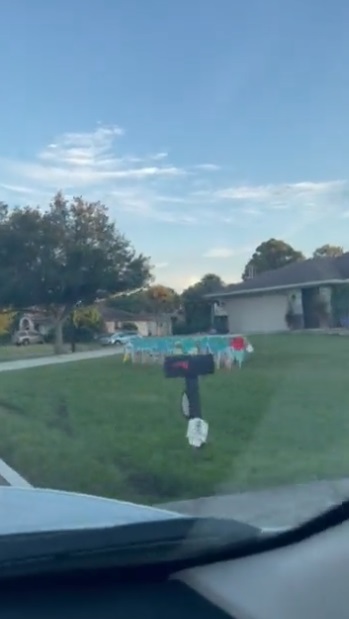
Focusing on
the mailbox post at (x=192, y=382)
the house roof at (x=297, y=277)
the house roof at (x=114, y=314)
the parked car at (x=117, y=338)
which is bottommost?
the mailbox post at (x=192, y=382)

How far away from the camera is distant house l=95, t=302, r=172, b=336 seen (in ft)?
48.4

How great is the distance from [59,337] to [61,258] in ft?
6.40

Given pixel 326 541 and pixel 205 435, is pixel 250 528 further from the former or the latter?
pixel 205 435

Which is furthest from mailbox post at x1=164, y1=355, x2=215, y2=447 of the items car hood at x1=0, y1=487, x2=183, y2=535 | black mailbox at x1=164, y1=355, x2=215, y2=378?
car hood at x1=0, y1=487, x2=183, y2=535

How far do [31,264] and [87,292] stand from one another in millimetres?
1315

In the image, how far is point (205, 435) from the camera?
11125 millimetres

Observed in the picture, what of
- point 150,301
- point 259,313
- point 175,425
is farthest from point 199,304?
point 150,301

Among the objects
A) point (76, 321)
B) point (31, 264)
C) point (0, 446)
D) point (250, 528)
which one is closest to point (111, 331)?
point (76, 321)

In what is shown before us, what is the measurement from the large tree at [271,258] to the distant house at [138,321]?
7.58 ft

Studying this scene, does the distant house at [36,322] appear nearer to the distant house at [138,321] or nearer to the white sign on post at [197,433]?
the distant house at [138,321]

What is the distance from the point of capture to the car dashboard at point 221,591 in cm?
182

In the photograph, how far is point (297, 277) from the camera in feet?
45.2

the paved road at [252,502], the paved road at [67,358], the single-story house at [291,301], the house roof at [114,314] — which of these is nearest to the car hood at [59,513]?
the paved road at [252,502]

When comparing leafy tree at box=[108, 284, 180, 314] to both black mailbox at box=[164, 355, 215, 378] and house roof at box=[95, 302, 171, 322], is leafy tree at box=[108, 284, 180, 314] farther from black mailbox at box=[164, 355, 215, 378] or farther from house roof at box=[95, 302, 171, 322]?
black mailbox at box=[164, 355, 215, 378]
